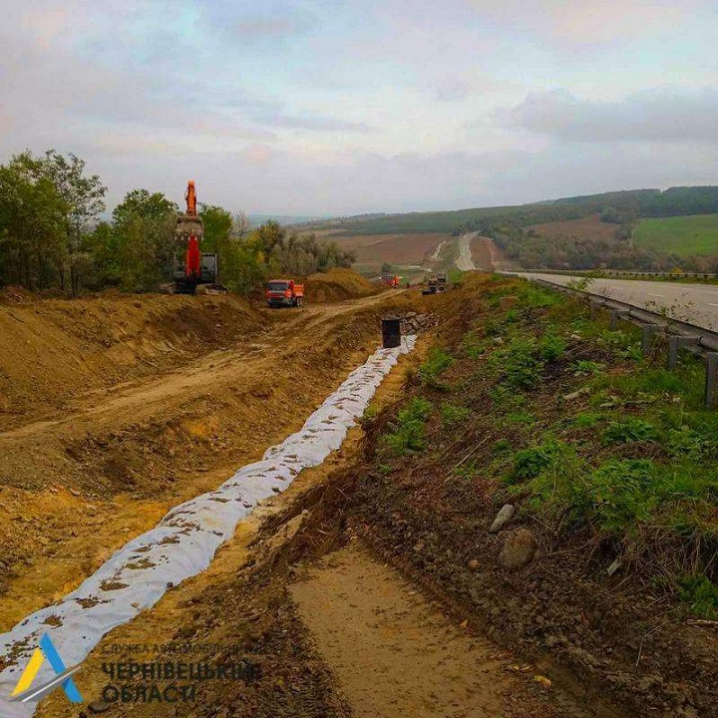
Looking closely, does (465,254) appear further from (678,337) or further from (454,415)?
(678,337)

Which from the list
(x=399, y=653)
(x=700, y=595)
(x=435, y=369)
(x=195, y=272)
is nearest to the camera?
(x=700, y=595)

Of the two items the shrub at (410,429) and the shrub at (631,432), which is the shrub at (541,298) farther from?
the shrub at (631,432)

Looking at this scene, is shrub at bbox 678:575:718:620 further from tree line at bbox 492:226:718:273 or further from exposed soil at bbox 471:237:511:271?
exposed soil at bbox 471:237:511:271

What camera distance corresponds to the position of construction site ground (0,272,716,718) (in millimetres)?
4016

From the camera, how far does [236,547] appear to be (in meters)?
8.02

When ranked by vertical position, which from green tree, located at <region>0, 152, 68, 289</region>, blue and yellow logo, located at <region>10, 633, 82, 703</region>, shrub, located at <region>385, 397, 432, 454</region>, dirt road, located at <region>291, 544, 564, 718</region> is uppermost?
green tree, located at <region>0, 152, 68, 289</region>

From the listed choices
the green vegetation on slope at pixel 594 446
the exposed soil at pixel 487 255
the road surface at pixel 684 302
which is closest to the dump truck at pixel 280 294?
the road surface at pixel 684 302

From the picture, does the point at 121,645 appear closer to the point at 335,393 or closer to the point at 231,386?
the point at 231,386

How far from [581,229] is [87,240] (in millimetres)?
93918

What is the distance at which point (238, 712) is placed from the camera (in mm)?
3955

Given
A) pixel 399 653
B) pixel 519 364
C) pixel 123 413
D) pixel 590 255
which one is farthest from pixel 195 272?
pixel 590 255

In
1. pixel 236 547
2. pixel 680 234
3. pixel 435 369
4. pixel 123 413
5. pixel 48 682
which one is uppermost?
pixel 680 234

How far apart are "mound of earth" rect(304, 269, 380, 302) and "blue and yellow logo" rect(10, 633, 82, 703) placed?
37207 mm

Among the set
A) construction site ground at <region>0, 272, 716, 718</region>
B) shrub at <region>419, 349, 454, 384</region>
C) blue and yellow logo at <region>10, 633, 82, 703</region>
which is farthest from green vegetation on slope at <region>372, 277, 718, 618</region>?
blue and yellow logo at <region>10, 633, 82, 703</region>
